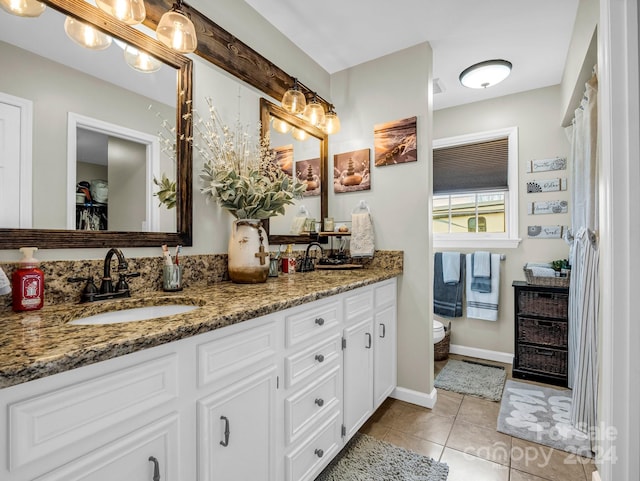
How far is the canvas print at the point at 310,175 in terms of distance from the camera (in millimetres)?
2383

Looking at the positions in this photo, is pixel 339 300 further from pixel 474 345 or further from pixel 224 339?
pixel 474 345

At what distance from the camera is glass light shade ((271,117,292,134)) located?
7.00 feet

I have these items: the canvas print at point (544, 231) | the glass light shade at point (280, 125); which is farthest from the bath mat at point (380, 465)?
the canvas print at point (544, 231)

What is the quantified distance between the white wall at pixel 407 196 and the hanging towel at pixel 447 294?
1.08 m

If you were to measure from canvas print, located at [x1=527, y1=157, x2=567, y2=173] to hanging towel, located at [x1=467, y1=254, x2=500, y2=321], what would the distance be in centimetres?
85

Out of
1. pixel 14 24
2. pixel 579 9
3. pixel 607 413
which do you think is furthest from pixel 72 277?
pixel 579 9

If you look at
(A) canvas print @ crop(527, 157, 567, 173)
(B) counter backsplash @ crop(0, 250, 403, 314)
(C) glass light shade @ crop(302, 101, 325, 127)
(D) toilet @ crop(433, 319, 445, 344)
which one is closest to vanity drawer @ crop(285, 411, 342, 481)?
(B) counter backsplash @ crop(0, 250, 403, 314)

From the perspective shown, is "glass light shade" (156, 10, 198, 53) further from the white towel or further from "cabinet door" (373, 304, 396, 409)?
"cabinet door" (373, 304, 396, 409)

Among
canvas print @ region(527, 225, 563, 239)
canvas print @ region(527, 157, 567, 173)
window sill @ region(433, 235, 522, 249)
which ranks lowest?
window sill @ region(433, 235, 522, 249)

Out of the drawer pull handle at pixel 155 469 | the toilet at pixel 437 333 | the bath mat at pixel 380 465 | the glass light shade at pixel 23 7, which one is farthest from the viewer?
the toilet at pixel 437 333

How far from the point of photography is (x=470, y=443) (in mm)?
1791

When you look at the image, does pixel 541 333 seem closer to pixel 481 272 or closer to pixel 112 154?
pixel 481 272

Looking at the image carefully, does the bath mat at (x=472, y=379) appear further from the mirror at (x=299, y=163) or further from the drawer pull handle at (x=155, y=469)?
the drawer pull handle at (x=155, y=469)

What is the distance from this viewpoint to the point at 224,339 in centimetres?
95
